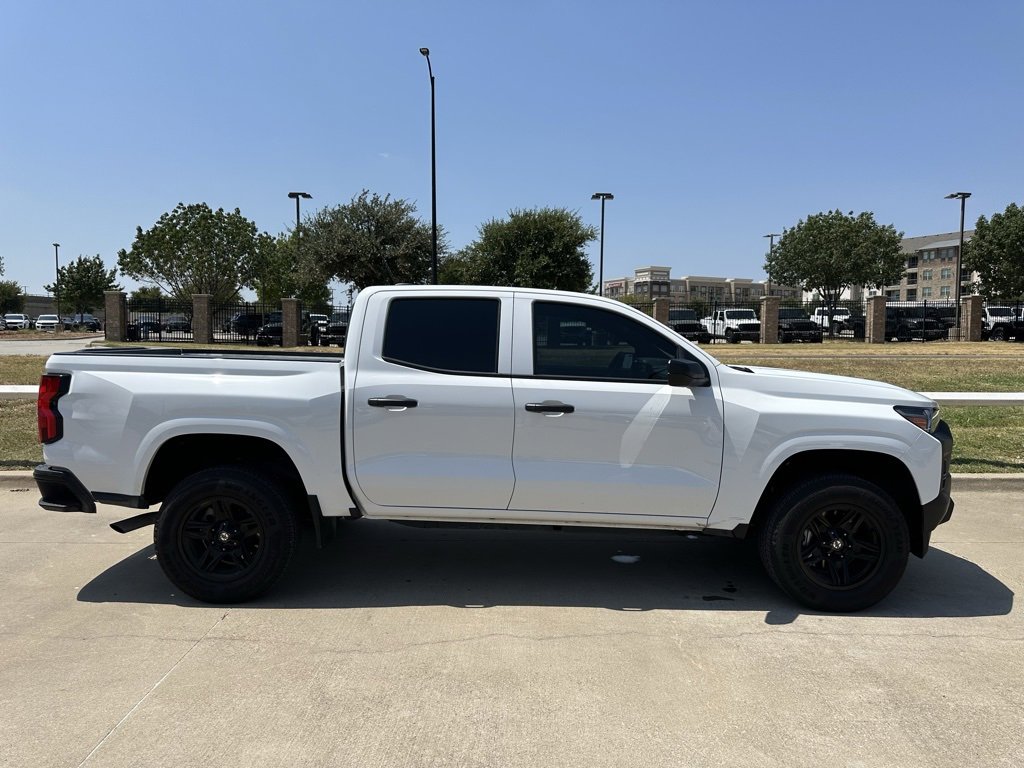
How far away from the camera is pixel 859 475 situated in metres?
4.57

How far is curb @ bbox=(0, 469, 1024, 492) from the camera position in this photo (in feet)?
24.3

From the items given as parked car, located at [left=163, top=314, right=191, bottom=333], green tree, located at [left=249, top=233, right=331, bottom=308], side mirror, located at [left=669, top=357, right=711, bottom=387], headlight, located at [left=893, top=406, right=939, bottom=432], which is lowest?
headlight, located at [left=893, top=406, right=939, bottom=432]

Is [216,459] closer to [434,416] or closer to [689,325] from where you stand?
[434,416]

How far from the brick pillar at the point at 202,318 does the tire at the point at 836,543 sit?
34768 millimetres

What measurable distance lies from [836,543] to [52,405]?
4.74 meters

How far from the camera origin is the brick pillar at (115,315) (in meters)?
33.8

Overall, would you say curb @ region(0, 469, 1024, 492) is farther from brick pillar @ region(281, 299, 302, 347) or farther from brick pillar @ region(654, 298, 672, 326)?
brick pillar @ region(654, 298, 672, 326)

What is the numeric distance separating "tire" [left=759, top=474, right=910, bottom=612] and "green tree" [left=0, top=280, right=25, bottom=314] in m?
103

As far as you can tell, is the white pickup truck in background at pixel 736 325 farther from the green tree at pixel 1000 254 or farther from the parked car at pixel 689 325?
the green tree at pixel 1000 254

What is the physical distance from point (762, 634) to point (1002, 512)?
398 centimetres

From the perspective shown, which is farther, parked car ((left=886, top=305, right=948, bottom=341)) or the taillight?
parked car ((left=886, top=305, right=948, bottom=341))

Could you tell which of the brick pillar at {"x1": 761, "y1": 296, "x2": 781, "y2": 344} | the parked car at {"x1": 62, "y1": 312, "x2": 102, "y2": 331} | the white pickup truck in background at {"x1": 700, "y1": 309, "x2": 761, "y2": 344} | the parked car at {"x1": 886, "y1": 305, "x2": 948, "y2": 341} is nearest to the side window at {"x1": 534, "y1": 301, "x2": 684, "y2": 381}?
the brick pillar at {"x1": 761, "y1": 296, "x2": 781, "y2": 344}

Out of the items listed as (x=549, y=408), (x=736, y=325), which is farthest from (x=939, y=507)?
(x=736, y=325)

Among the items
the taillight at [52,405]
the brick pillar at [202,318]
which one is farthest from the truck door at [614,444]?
the brick pillar at [202,318]
